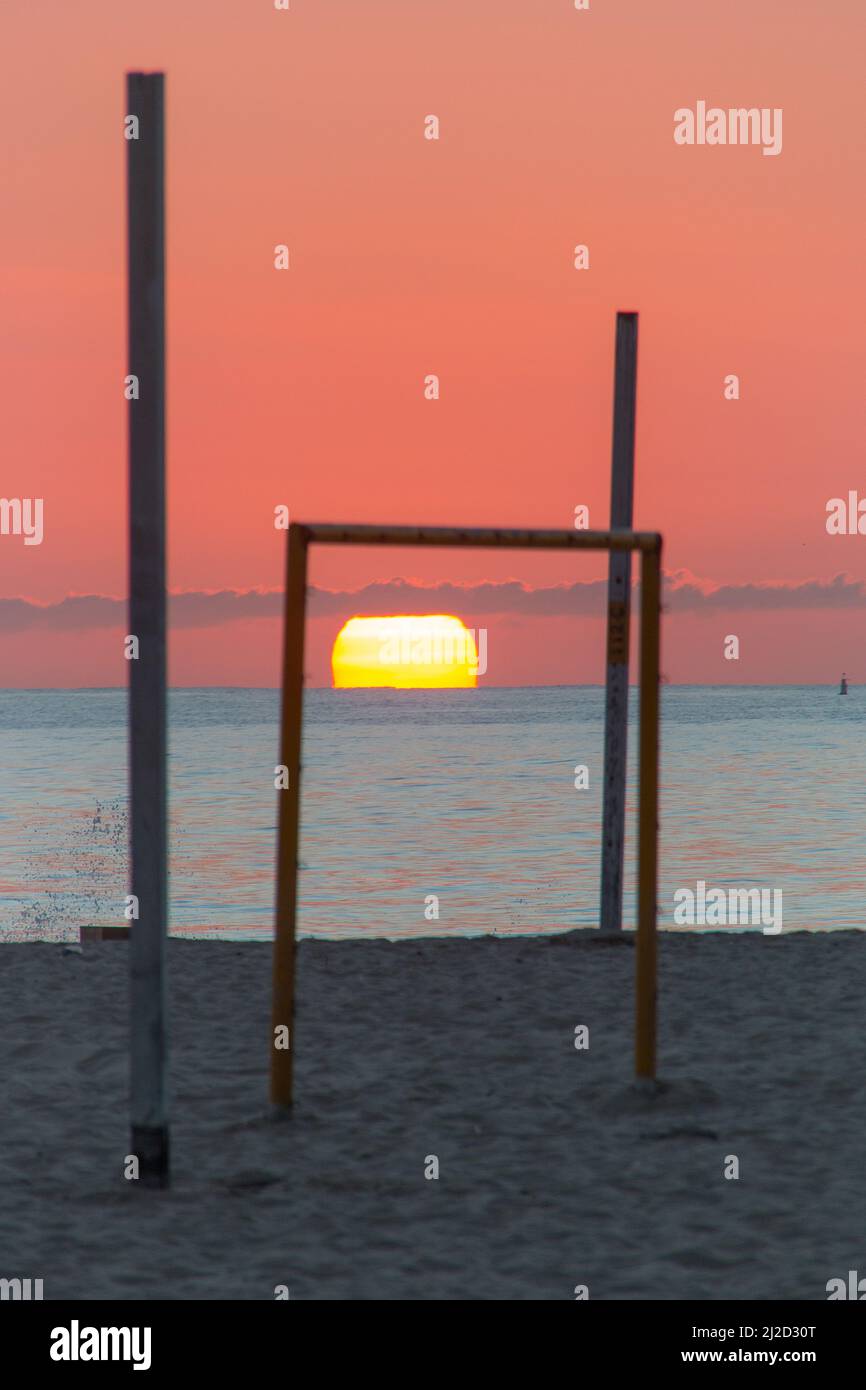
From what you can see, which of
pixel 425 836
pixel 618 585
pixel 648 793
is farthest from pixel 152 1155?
pixel 425 836

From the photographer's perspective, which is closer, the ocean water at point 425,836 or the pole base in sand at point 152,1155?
the pole base in sand at point 152,1155

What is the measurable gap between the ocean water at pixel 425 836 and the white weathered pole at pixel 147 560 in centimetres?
959

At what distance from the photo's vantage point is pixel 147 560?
20.1 feet

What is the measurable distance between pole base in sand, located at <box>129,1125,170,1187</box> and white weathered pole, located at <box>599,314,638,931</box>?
525cm

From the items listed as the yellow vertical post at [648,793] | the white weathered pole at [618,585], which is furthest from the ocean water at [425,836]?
the yellow vertical post at [648,793]

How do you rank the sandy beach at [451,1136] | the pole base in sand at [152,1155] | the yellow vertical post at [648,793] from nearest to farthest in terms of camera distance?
the sandy beach at [451,1136], the pole base in sand at [152,1155], the yellow vertical post at [648,793]

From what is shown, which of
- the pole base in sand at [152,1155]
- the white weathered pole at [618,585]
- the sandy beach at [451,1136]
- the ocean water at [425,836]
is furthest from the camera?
the ocean water at [425,836]

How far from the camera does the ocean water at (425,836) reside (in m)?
18.1

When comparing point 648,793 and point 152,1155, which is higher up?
point 648,793

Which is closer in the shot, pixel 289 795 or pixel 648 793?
pixel 289 795

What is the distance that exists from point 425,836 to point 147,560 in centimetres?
2143

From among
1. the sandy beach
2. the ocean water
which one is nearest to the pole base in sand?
the sandy beach

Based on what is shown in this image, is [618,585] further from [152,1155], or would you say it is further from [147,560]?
[152,1155]

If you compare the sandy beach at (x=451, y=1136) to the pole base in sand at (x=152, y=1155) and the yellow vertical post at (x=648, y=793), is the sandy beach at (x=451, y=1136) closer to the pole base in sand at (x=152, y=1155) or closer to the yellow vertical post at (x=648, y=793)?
the pole base in sand at (x=152, y=1155)
